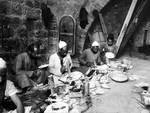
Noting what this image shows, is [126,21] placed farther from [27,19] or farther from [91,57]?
[27,19]

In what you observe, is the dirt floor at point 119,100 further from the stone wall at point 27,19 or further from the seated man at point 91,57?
the stone wall at point 27,19

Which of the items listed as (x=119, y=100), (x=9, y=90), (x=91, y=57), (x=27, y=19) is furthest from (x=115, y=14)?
(x=9, y=90)

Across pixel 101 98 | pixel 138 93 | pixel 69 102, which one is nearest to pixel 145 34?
pixel 138 93

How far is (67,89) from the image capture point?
17.0 ft

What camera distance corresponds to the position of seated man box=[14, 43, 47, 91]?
502cm

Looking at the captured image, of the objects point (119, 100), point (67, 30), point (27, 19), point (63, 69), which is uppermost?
point (27, 19)

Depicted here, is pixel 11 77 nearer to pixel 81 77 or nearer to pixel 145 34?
pixel 81 77

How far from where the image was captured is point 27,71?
5.48m

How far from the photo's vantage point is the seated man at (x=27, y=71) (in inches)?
198

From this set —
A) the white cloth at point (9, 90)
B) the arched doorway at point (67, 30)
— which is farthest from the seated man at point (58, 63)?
the white cloth at point (9, 90)

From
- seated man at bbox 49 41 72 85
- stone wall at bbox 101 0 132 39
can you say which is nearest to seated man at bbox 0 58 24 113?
seated man at bbox 49 41 72 85

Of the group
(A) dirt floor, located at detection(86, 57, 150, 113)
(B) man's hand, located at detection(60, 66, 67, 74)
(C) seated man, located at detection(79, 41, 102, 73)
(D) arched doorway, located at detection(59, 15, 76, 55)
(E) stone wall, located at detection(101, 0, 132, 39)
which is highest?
(E) stone wall, located at detection(101, 0, 132, 39)

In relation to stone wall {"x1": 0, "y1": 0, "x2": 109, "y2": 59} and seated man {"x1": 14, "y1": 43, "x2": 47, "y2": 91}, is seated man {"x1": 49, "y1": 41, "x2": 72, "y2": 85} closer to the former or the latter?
seated man {"x1": 14, "y1": 43, "x2": 47, "y2": 91}

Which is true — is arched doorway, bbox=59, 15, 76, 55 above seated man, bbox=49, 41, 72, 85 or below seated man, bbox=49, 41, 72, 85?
above
